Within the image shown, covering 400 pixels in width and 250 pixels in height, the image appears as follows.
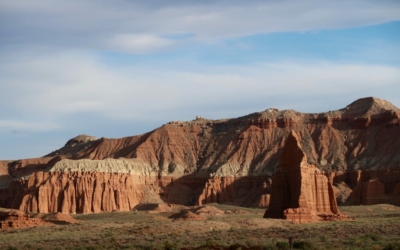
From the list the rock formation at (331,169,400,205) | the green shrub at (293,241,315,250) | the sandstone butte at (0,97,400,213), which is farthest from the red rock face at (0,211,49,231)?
the rock formation at (331,169,400,205)

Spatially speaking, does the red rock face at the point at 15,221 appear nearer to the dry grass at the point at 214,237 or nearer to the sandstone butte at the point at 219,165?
the dry grass at the point at 214,237

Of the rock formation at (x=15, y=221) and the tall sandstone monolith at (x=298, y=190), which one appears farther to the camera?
the rock formation at (x=15, y=221)

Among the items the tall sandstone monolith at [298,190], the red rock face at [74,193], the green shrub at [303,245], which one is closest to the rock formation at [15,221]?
the tall sandstone monolith at [298,190]

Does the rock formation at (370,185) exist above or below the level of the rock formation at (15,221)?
above

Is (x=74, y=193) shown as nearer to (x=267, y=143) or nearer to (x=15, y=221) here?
(x=267, y=143)

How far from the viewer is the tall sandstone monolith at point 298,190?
80.7 metres

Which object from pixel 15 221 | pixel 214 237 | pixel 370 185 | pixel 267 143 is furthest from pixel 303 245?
pixel 267 143

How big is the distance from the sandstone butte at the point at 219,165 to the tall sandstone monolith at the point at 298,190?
57328 millimetres

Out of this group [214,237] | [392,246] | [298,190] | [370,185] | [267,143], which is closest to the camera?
[392,246]

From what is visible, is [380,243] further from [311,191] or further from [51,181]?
[51,181]

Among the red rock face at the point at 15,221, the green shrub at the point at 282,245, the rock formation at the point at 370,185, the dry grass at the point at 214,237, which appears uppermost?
the rock formation at the point at 370,185

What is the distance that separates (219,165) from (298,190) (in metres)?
102

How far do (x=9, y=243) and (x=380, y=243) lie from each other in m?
27.4

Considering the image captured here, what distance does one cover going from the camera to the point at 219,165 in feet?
600
